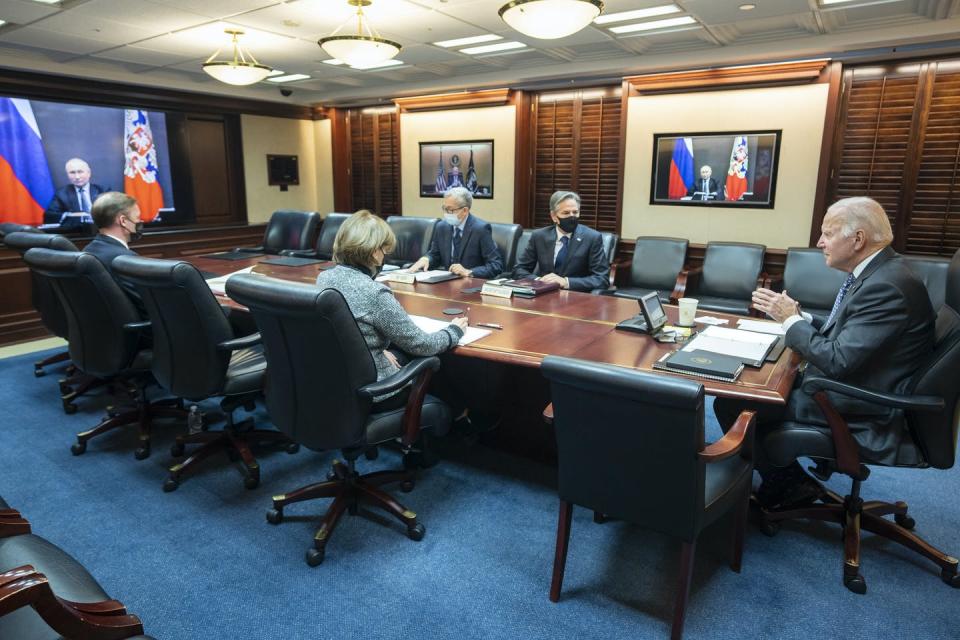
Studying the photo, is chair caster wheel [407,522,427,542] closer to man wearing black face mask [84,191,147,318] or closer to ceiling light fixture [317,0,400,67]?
man wearing black face mask [84,191,147,318]

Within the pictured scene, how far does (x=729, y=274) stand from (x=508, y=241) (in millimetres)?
1847

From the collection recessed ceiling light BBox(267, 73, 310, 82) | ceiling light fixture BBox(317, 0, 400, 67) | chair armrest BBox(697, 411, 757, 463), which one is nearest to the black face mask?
ceiling light fixture BBox(317, 0, 400, 67)

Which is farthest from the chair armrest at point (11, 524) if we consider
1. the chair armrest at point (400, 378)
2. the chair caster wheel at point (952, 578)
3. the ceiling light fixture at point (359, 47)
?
the ceiling light fixture at point (359, 47)

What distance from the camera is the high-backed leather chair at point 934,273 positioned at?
3.89m

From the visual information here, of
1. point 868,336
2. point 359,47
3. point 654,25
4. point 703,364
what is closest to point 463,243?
point 359,47

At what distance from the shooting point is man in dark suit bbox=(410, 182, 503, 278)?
4.07 meters

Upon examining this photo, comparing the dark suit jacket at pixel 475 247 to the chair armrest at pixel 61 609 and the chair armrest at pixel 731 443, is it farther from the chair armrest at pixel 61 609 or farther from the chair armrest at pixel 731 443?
the chair armrest at pixel 61 609

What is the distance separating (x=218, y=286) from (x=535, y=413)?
1.99 m

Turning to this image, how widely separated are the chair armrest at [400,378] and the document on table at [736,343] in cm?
95

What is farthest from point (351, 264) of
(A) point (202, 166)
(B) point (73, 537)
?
(A) point (202, 166)

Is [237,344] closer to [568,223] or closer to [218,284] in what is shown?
[218,284]

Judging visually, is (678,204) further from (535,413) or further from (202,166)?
(202,166)

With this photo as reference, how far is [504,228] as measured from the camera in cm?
468

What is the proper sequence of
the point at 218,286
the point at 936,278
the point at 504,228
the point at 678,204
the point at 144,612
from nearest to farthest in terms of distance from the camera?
the point at 144,612 < the point at 218,286 < the point at 936,278 < the point at 504,228 < the point at 678,204
